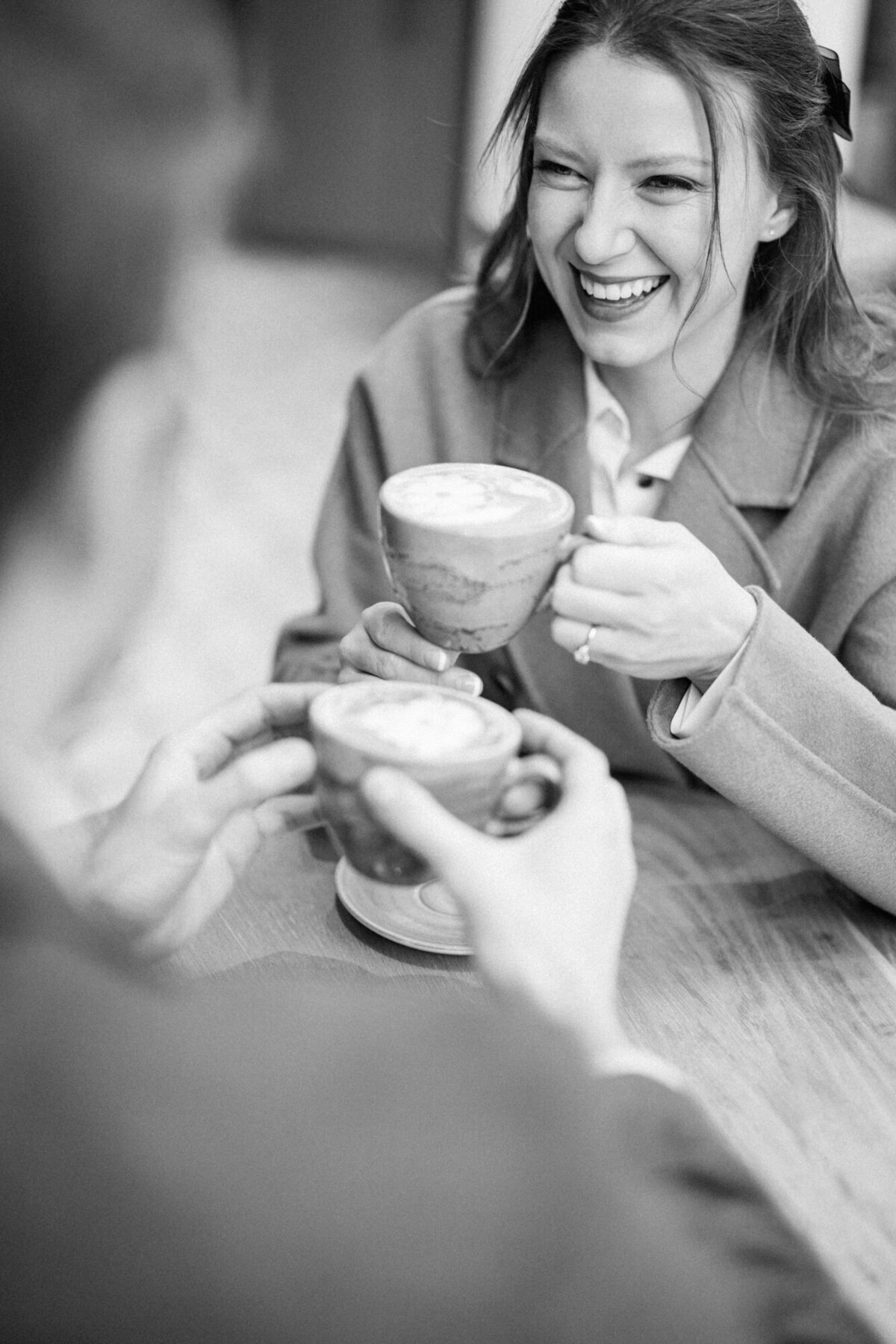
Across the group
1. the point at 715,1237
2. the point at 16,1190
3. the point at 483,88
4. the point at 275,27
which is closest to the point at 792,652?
the point at 715,1237

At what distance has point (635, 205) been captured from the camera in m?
1.46

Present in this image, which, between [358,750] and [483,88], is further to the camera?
[483,88]

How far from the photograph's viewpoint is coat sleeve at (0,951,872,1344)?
0.62m

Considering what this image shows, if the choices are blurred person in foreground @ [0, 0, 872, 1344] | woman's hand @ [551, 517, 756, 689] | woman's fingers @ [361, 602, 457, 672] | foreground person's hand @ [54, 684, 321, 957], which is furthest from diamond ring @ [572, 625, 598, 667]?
blurred person in foreground @ [0, 0, 872, 1344]

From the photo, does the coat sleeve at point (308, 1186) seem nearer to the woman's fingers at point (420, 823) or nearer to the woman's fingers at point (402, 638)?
the woman's fingers at point (420, 823)

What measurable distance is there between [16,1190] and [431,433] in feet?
4.23

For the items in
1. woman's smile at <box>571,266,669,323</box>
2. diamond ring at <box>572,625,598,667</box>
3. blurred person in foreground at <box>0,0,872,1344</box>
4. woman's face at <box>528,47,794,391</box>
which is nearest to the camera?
blurred person in foreground at <box>0,0,872,1344</box>

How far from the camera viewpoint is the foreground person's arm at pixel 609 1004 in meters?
0.79

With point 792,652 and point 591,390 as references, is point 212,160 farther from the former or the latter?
point 591,390

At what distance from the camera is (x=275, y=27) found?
5.95 meters

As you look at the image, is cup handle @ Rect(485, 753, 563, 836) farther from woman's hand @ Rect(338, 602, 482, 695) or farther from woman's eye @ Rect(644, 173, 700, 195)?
woman's eye @ Rect(644, 173, 700, 195)

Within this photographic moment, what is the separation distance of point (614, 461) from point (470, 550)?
0.62m

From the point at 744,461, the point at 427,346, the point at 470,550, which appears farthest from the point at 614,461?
the point at 470,550

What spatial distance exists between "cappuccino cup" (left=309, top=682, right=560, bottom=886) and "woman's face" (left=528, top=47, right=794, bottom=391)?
61cm
